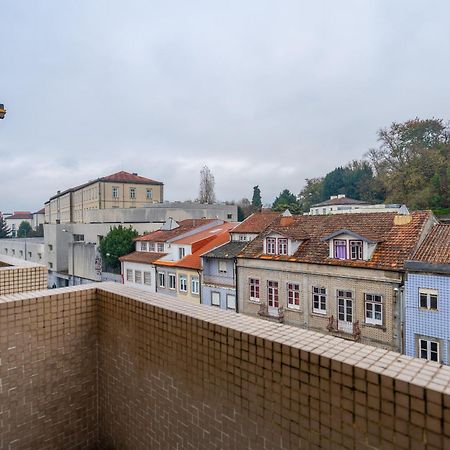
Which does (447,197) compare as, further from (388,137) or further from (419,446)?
(419,446)

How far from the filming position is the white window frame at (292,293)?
16.0m

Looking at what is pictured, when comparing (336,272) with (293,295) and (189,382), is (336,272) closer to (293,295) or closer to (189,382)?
(293,295)

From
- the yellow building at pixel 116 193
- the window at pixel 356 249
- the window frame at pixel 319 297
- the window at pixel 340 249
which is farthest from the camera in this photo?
the yellow building at pixel 116 193

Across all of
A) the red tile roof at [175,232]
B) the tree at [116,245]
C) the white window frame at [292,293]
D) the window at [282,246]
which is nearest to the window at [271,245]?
the window at [282,246]

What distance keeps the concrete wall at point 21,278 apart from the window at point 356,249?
12.1 m

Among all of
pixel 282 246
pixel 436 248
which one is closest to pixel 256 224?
pixel 282 246

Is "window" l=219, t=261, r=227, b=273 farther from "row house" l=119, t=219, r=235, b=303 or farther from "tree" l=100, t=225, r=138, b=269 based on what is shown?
"tree" l=100, t=225, r=138, b=269

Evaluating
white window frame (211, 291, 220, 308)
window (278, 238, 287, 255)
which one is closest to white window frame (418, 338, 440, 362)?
window (278, 238, 287, 255)

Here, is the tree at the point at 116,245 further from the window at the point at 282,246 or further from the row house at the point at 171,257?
the window at the point at 282,246

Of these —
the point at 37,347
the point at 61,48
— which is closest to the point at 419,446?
the point at 37,347

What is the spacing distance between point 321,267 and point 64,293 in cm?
1298

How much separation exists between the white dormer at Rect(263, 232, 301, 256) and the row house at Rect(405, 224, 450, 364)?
5035mm

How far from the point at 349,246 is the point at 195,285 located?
929 cm

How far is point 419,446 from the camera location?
151cm
